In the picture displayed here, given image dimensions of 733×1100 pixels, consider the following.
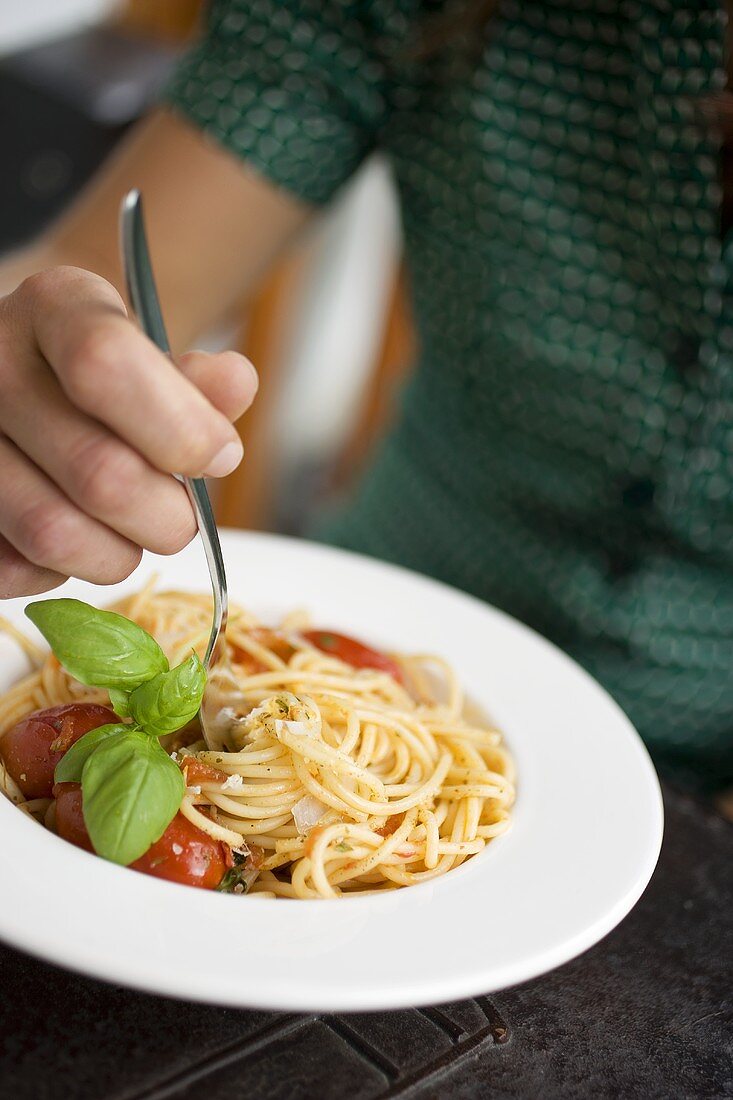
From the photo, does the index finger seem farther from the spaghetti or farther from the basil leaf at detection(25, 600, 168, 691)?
the spaghetti

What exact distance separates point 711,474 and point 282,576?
59cm

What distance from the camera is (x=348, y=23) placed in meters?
1.50

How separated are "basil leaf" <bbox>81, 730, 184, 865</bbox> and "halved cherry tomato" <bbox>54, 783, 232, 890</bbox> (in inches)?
1.0

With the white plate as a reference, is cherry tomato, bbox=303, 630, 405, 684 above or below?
below

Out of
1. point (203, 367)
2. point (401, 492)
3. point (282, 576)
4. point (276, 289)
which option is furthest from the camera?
point (276, 289)

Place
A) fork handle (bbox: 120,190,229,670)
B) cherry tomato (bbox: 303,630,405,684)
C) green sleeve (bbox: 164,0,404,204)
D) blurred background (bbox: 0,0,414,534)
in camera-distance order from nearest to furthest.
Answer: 1. fork handle (bbox: 120,190,229,670)
2. cherry tomato (bbox: 303,630,405,684)
3. green sleeve (bbox: 164,0,404,204)
4. blurred background (bbox: 0,0,414,534)

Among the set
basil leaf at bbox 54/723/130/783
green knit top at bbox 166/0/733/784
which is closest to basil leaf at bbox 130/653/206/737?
basil leaf at bbox 54/723/130/783

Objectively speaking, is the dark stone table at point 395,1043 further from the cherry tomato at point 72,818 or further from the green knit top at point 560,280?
the green knit top at point 560,280

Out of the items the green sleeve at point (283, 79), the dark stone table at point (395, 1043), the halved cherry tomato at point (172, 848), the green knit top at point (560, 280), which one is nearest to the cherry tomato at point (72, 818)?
the halved cherry tomato at point (172, 848)

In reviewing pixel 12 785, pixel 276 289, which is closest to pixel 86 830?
pixel 12 785

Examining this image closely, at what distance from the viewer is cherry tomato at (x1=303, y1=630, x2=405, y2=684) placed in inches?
42.1

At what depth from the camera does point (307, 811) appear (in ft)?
2.81

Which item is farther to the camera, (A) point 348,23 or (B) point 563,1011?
(A) point 348,23

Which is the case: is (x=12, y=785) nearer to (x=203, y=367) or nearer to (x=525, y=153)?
(x=203, y=367)
